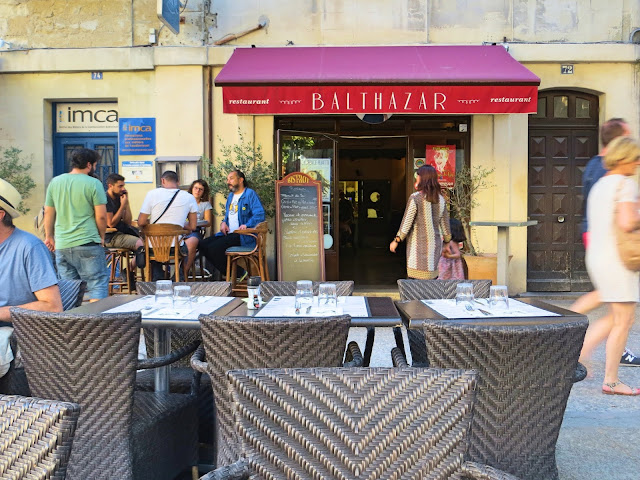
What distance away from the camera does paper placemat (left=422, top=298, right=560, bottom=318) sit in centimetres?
331

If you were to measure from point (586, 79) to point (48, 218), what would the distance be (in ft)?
24.2

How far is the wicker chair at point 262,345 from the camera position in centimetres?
266

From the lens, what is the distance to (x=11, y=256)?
3.36 metres

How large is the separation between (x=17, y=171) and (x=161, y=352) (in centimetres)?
700

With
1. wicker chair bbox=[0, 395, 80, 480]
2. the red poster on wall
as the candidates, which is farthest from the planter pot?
wicker chair bbox=[0, 395, 80, 480]

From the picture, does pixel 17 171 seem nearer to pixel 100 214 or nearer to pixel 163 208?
pixel 163 208

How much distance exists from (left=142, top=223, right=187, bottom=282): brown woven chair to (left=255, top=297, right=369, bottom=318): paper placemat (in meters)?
3.61

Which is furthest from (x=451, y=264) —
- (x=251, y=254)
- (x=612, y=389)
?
(x=251, y=254)

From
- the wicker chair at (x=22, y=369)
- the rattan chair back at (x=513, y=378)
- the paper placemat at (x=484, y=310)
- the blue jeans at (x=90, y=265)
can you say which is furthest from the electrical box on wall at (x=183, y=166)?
the rattan chair back at (x=513, y=378)

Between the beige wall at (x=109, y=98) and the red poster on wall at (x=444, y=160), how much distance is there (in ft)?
11.0

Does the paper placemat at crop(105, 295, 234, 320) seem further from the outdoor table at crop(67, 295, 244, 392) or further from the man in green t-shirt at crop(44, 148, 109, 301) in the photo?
the man in green t-shirt at crop(44, 148, 109, 301)

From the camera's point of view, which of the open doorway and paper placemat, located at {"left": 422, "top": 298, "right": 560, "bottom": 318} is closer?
paper placemat, located at {"left": 422, "top": 298, "right": 560, "bottom": 318}

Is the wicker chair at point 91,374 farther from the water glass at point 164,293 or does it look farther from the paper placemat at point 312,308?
the water glass at point 164,293

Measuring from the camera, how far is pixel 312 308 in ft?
11.6
